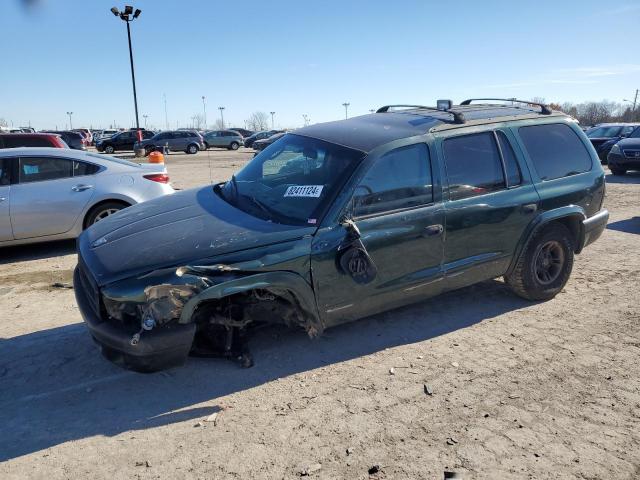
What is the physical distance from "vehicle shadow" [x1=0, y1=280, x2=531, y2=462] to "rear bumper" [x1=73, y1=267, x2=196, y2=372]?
29 centimetres

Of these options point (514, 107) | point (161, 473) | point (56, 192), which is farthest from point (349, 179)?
point (56, 192)

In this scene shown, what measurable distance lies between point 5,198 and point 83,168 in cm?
103

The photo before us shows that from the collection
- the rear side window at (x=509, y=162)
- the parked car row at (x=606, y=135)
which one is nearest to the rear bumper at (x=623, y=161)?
the parked car row at (x=606, y=135)

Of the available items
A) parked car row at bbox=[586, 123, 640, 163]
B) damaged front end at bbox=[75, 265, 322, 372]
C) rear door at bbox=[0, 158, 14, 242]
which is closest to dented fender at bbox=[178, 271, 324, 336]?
damaged front end at bbox=[75, 265, 322, 372]

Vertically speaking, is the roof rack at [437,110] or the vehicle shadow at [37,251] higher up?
the roof rack at [437,110]

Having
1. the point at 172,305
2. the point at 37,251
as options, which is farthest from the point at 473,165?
the point at 37,251

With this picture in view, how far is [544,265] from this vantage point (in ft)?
15.8

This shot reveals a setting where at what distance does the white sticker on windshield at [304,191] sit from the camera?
3.71 m

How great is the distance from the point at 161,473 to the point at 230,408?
644 millimetres

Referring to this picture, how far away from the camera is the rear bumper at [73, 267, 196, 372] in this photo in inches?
119

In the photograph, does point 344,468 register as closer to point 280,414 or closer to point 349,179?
point 280,414

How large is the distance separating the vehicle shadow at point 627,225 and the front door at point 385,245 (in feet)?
18.0

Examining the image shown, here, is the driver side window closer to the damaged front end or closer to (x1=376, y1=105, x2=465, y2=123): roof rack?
(x1=376, y1=105, x2=465, y2=123): roof rack

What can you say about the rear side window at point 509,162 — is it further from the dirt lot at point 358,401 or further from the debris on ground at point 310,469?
the debris on ground at point 310,469
